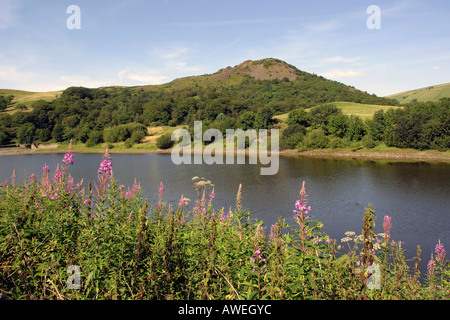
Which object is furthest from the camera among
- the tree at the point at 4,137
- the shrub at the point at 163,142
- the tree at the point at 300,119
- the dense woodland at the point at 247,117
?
Result: the tree at the point at 4,137

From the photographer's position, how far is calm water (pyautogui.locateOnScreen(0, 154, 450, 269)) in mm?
21250

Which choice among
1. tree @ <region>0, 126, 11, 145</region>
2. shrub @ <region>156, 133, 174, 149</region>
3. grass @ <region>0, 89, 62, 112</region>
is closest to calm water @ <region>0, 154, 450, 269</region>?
shrub @ <region>156, 133, 174, 149</region>

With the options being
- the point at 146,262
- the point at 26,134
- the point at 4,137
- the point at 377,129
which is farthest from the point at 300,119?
the point at 4,137

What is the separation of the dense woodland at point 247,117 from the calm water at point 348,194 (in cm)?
1973

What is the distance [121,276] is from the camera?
4.10 meters

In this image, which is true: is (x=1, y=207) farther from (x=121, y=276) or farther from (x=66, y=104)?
(x=66, y=104)

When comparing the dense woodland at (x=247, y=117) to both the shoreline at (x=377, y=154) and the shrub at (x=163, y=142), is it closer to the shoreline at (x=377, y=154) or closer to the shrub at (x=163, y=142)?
the shoreline at (x=377, y=154)

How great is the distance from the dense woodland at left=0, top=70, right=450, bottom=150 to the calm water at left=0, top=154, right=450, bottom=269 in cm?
1973

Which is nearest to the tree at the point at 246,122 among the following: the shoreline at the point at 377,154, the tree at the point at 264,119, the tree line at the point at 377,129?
the tree at the point at 264,119

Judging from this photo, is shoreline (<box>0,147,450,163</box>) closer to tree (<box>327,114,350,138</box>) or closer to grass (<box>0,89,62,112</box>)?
tree (<box>327,114,350,138</box>)

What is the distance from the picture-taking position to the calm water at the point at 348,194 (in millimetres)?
21250

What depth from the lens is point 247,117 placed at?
98.9 m

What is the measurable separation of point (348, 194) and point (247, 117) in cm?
6972
